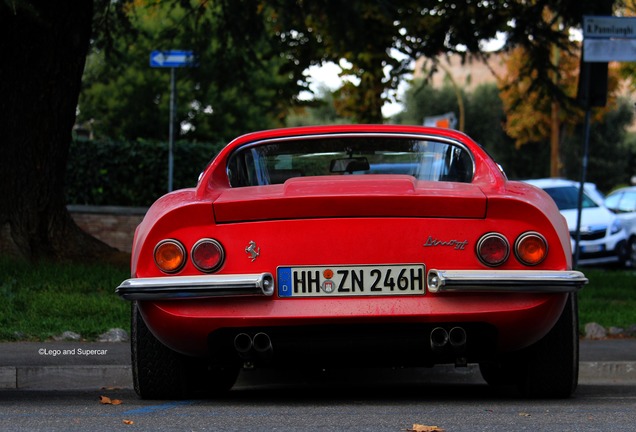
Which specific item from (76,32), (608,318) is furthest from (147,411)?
(76,32)

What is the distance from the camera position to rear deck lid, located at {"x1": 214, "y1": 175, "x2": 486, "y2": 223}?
5832 millimetres

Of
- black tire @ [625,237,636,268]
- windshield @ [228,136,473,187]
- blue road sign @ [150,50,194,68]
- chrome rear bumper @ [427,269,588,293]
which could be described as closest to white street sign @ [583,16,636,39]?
blue road sign @ [150,50,194,68]

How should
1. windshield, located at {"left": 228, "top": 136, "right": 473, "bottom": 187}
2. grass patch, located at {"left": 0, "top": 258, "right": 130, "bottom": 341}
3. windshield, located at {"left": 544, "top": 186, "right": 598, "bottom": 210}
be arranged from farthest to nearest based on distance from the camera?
windshield, located at {"left": 544, "top": 186, "right": 598, "bottom": 210}, grass patch, located at {"left": 0, "top": 258, "right": 130, "bottom": 341}, windshield, located at {"left": 228, "top": 136, "right": 473, "bottom": 187}

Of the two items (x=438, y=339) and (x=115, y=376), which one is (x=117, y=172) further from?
(x=438, y=339)

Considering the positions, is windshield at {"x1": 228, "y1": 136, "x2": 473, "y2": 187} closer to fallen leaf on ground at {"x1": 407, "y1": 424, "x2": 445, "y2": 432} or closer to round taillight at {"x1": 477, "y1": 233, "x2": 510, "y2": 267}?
round taillight at {"x1": 477, "y1": 233, "x2": 510, "y2": 267}

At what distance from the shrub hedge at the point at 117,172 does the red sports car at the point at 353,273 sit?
634 inches

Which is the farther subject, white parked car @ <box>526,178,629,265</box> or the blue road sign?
white parked car @ <box>526,178,629,265</box>

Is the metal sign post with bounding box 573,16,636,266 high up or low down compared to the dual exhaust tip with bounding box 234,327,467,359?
up

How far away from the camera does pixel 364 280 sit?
5797mm

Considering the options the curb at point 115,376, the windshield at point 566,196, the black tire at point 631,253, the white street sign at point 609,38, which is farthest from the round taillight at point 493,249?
the black tire at point 631,253

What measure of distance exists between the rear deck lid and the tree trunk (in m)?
7.22

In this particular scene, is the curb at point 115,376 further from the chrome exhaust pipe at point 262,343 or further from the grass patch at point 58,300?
the chrome exhaust pipe at point 262,343

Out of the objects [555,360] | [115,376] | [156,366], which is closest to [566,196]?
[115,376]

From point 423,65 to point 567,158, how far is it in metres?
44.9
